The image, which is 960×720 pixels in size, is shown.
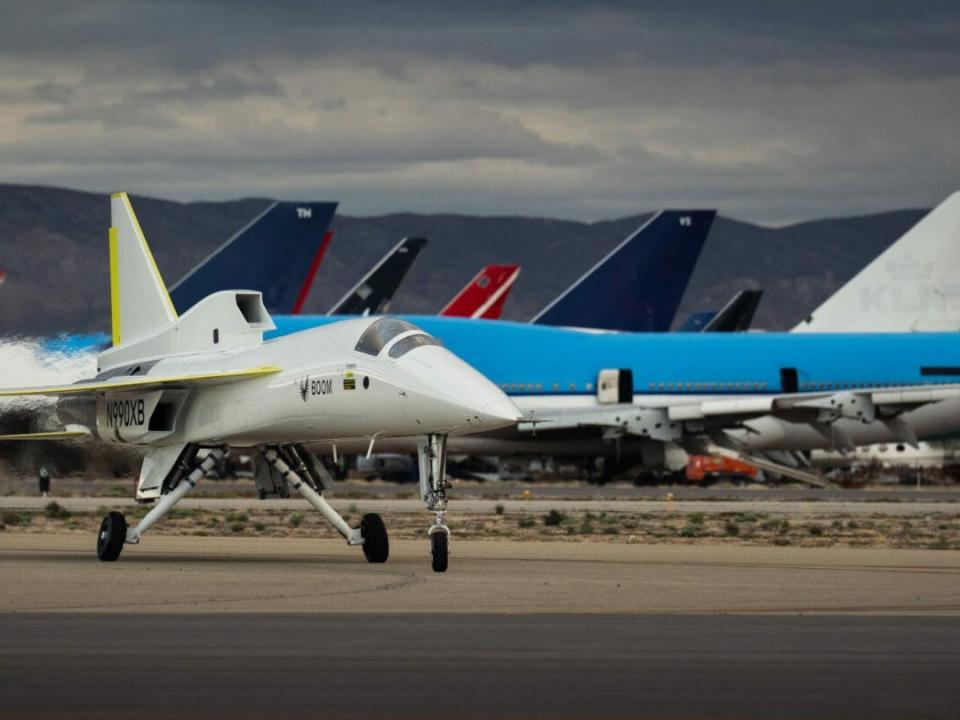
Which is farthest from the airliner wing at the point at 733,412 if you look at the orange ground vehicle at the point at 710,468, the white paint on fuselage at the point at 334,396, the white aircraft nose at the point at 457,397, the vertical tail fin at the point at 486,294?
the white aircraft nose at the point at 457,397

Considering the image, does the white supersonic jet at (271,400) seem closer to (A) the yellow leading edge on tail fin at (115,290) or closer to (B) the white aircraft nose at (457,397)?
(B) the white aircraft nose at (457,397)

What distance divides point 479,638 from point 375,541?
32.1ft

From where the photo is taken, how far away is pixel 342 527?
82.2ft

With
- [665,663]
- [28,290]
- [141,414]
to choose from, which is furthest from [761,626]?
[28,290]

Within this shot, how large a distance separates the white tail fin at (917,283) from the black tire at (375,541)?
188 ft

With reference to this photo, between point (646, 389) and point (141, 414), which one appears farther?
point (646, 389)

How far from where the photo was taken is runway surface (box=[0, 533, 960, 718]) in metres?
11.5

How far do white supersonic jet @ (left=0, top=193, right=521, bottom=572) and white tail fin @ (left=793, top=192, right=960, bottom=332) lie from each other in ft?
184

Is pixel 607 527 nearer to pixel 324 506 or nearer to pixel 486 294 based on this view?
pixel 324 506

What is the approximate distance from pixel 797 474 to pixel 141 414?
35.9 m

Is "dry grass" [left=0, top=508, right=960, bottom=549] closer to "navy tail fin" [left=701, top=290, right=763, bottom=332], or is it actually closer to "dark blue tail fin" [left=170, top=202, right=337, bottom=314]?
"dark blue tail fin" [left=170, top=202, right=337, bottom=314]

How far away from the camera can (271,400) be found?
24.7m

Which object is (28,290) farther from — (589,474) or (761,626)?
(589,474)

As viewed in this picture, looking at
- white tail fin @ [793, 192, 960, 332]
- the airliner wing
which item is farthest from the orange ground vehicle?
white tail fin @ [793, 192, 960, 332]
